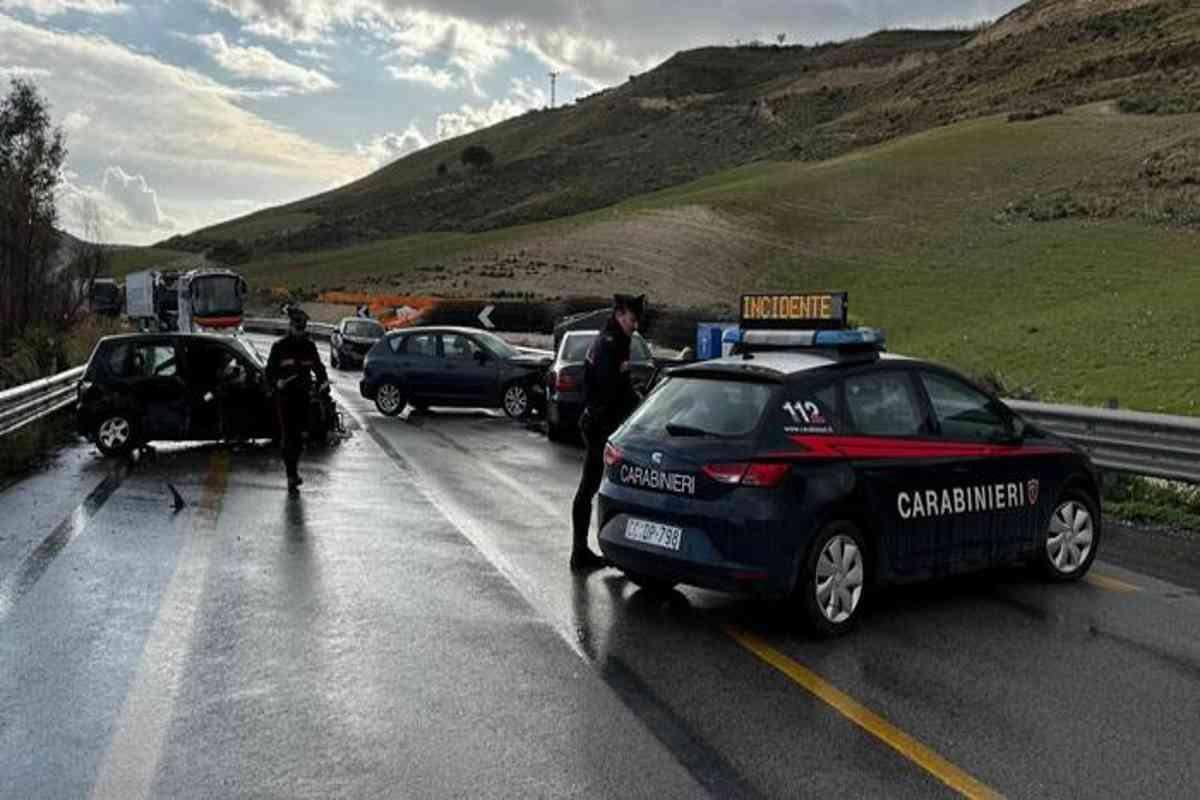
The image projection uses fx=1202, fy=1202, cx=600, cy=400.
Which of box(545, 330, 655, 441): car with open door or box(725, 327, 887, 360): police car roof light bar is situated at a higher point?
box(725, 327, 887, 360): police car roof light bar

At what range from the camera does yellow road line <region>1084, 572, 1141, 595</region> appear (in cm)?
786

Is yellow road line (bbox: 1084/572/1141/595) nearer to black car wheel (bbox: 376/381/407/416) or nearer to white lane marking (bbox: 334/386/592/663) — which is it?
white lane marking (bbox: 334/386/592/663)

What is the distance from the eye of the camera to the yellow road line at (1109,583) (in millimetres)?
7863

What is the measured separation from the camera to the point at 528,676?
5867 millimetres

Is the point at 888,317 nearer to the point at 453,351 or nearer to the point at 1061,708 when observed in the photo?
the point at 453,351

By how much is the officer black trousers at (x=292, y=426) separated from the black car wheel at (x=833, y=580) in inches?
250

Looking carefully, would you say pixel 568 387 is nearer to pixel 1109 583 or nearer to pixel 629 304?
pixel 629 304

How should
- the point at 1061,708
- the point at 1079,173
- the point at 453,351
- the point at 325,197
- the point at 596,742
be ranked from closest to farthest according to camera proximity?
the point at 596,742 → the point at 1061,708 → the point at 453,351 → the point at 1079,173 → the point at 325,197

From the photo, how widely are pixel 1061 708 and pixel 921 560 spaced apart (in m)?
1.62

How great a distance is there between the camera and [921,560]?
23.2 feet

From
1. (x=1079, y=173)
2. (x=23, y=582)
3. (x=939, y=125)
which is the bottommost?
(x=23, y=582)

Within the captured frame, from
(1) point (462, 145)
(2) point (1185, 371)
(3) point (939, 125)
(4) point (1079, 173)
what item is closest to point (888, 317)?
(2) point (1185, 371)

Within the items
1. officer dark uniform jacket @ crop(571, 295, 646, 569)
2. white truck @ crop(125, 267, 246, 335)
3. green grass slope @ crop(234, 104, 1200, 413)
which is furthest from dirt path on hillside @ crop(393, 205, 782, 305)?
officer dark uniform jacket @ crop(571, 295, 646, 569)

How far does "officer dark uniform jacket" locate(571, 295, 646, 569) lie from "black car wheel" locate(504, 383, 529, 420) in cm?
1095
